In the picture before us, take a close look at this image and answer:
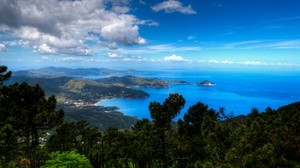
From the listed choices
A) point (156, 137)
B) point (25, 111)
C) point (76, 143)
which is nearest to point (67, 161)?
point (25, 111)

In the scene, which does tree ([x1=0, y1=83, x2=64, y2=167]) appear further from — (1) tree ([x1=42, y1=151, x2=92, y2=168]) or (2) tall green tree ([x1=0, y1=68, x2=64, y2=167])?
(1) tree ([x1=42, y1=151, x2=92, y2=168])

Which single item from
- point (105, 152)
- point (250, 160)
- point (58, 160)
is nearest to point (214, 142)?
point (250, 160)

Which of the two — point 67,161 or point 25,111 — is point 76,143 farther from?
point 67,161

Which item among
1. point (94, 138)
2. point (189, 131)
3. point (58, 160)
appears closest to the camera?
point (58, 160)

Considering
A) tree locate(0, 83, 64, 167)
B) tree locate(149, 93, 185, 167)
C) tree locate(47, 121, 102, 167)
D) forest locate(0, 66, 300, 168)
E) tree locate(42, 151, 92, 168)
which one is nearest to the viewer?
forest locate(0, 66, 300, 168)

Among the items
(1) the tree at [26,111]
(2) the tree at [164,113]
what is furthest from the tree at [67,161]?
(2) the tree at [164,113]

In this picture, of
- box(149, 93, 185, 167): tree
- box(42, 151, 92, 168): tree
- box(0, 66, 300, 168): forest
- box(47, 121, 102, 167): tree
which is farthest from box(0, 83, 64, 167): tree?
box(149, 93, 185, 167): tree

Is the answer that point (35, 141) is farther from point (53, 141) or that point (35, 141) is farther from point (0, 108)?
point (53, 141)

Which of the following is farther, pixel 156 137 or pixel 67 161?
pixel 156 137
